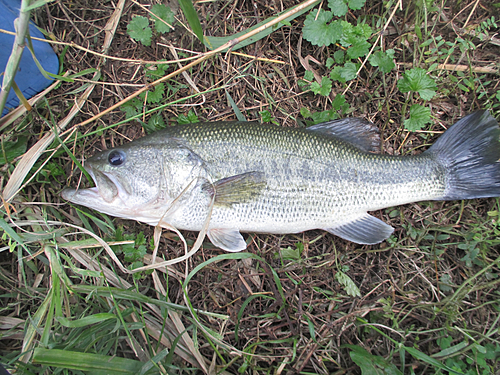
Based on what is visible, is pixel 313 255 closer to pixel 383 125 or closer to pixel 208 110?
pixel 383 125

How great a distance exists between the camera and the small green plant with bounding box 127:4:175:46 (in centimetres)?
283

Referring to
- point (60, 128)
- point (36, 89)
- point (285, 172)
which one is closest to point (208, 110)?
point (285, 172)

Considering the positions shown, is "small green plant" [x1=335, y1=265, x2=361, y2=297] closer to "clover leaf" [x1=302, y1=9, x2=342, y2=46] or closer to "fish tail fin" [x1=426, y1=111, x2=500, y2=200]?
"fish tail fin" [x1=426, y1=111, x2=500, y2=200]

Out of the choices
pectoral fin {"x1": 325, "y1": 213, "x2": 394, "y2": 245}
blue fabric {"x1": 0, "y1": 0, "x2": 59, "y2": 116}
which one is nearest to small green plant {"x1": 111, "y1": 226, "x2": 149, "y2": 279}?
blue fabric {"x1": 0, "y1": 0, "x2": 59, "y2": 116}

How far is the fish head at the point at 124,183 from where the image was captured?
8.27 feet

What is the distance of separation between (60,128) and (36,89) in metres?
0.45

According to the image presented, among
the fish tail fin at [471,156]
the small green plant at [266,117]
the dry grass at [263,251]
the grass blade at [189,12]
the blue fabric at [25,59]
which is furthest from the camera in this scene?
the small green plant at [266,117]

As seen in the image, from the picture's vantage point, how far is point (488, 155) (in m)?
2.83

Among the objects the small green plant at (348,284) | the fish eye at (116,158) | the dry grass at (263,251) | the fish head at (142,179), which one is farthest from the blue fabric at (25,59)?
the small green plant at (348,284)

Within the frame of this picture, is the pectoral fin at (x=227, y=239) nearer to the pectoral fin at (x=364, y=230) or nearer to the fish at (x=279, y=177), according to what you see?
the fish at (x=279, y=177)

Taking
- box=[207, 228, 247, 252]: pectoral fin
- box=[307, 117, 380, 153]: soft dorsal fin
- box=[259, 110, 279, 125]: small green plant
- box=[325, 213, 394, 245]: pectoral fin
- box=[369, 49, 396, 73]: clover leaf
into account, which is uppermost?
box=[369, 49, 396, 73]: clover leaf

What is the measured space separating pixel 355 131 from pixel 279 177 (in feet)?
3.28

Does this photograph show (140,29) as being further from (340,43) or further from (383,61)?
(383,61)

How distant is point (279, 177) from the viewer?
8.61ft
